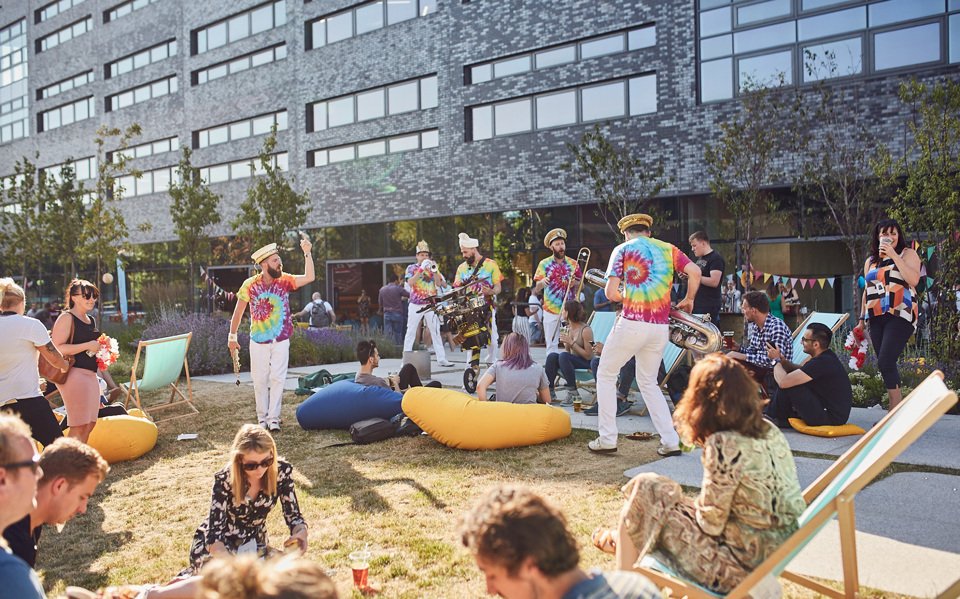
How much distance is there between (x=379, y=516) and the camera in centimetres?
530

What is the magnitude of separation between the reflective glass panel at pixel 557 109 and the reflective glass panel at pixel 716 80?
354 centimetres

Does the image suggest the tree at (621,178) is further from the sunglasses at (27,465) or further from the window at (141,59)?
the window at (141,59)

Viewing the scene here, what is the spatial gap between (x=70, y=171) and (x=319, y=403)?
1944cm

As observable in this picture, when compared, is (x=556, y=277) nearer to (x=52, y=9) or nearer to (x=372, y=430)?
(x=372, y=430)

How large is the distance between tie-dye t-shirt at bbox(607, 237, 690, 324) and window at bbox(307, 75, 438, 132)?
18.2m

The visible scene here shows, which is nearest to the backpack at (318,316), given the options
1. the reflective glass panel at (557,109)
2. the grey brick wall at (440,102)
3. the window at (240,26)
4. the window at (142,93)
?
the grey brick wall at (440,102)

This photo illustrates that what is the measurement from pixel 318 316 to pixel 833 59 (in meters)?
13.7

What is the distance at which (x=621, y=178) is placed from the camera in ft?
57.7

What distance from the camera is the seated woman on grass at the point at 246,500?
3.84 meters

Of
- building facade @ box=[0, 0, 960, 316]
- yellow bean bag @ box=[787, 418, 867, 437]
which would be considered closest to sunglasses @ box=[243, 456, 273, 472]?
yellow bean bag @ box=[787, 418, 867, 437]

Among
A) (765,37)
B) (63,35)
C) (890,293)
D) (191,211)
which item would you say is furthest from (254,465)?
(63,35)

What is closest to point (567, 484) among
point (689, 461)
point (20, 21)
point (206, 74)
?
point (689, 461)

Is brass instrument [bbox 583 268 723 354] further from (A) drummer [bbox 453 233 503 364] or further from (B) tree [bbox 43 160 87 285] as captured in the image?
A: (B) tree [bbox 43 160 87 285]

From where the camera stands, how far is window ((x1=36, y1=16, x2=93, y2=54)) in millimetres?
37472
